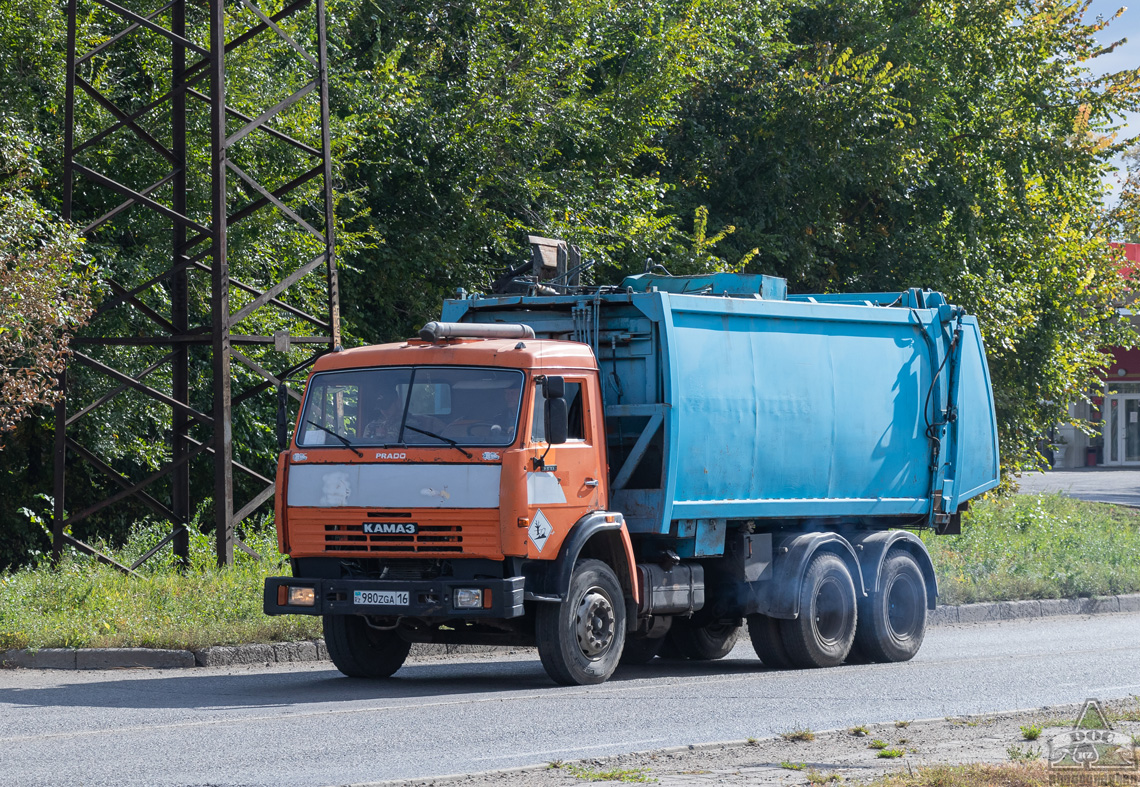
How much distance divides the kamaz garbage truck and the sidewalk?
794 inches

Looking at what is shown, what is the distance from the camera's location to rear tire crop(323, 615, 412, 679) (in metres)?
10.7

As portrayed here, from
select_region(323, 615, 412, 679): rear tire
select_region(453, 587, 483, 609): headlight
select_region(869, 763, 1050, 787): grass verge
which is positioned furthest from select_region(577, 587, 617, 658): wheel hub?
select_region(869, 763, 1050, 787): grass verge

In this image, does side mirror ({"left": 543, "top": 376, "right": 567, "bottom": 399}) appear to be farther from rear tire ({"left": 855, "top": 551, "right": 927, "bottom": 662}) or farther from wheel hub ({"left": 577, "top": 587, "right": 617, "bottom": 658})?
rear tire ({"left": 855, "top": 551, "right": 927, "bottom": 662})

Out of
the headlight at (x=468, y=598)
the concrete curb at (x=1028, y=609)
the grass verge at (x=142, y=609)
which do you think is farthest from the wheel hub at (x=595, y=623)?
the concrete curb at (x=1028, y=609)

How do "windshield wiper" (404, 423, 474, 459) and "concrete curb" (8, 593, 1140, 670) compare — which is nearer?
"windshield wiper" (404, 423, 474, 459)

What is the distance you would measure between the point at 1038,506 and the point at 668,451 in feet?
54.4

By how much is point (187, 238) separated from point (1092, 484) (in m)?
34.5

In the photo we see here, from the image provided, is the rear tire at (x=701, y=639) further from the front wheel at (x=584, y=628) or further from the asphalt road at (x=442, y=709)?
the front wheel at (x=584, y=628)

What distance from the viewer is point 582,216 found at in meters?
20.5

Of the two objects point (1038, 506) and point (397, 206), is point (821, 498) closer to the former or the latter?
point (397, 206)

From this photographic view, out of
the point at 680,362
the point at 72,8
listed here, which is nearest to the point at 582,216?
the point at 72,8

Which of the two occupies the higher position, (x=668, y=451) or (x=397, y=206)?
(x=397, y=206)

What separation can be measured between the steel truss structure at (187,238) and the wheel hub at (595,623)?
5025mm

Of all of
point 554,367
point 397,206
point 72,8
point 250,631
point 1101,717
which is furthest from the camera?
point 397,206
